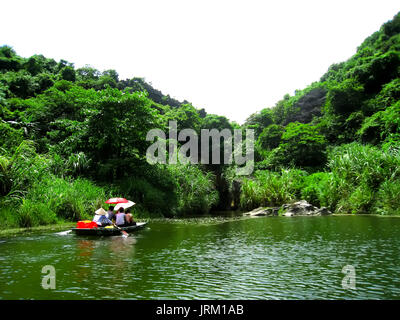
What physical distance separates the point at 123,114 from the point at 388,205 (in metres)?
15.0

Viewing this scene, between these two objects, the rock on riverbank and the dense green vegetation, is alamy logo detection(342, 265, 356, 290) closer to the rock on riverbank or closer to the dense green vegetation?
the dense green vegetation

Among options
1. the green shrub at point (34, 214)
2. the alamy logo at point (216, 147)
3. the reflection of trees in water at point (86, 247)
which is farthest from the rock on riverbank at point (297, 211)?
the reflection of trees in water at point (86, 247)

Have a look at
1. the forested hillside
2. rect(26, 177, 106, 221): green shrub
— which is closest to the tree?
the forested hillside

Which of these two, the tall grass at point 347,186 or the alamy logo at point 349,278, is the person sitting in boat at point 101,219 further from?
the tall grass at point 347,186

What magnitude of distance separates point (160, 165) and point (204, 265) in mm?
15169

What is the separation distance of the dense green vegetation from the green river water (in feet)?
13.6

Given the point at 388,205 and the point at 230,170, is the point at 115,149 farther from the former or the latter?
the point at 388,205

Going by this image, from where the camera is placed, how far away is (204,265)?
692 centimetres

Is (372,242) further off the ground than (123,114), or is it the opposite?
(123,114)

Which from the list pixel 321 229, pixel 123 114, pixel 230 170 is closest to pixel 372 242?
pixel 321 229

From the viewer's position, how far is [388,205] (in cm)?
1652
